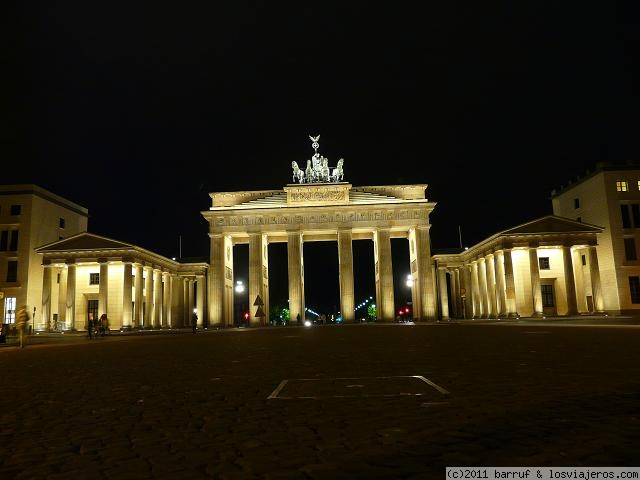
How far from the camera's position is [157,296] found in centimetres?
7169

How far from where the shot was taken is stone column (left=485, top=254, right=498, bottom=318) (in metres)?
67.1

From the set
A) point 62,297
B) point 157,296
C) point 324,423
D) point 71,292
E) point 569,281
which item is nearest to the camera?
point 324,423

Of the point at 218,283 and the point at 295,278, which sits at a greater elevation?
the point at 295,278

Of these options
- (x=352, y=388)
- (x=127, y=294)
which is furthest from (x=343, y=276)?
(x=352, y=388)

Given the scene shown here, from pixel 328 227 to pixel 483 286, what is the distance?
2280 cm

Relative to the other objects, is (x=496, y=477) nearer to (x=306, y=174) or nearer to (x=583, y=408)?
(x=583, y=408)

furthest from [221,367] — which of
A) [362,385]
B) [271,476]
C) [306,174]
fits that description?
[306,174]

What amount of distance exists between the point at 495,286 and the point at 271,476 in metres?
66.1

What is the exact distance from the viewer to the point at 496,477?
352 centimetres

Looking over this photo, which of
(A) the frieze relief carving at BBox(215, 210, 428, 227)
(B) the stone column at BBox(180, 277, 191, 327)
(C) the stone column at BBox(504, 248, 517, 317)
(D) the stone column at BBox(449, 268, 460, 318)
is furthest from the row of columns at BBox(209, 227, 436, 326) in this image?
(D) the stone column at BBox(449, 268, 460, 318)

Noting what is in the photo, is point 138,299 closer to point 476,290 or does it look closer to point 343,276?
point 343,276

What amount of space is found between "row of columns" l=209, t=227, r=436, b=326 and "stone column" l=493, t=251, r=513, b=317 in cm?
803

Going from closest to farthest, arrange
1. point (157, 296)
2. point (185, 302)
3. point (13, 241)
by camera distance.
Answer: point (13, 241) → point (157, 296) → point (185, 302)

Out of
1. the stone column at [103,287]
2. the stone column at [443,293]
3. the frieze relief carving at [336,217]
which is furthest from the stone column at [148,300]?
the stone column at [443,293]
